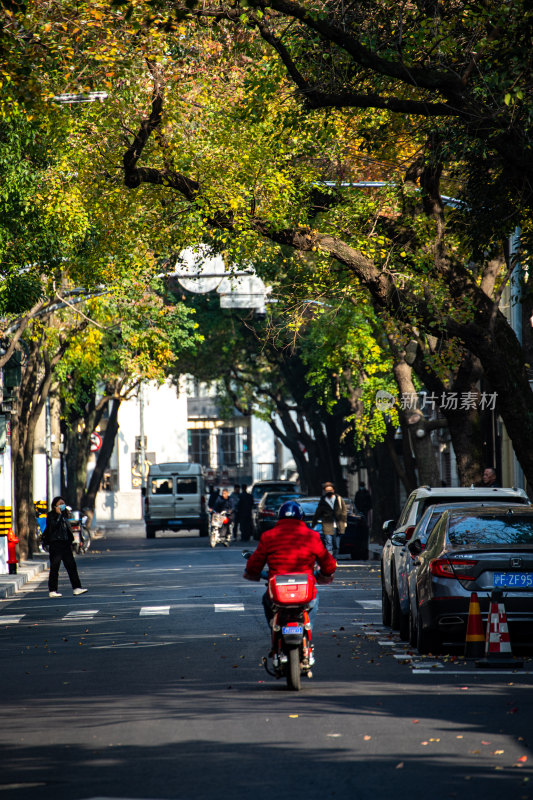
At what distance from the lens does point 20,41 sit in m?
16.6

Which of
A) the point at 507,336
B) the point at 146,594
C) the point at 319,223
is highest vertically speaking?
the point at 319,223

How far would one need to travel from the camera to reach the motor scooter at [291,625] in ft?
37.4

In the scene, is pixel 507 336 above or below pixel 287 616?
above

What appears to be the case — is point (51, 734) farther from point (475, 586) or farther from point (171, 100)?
point (171, 100)

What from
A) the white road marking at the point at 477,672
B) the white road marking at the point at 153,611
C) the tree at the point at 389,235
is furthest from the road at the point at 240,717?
the tree at the point at 389,235

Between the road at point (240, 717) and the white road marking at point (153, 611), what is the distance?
773 mm

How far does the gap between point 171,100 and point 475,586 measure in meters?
10.2

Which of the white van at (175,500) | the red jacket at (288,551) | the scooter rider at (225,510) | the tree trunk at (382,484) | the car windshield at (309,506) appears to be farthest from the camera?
the white van at (175,500)

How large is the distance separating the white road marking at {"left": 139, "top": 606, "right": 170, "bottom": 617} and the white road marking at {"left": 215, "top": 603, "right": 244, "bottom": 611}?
72 centimetres

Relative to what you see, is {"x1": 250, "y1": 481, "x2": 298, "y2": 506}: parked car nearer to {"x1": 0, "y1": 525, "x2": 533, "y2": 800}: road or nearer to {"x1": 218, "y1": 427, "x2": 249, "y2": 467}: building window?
{"x1": 0, "y1": 525, "x2": 533, "y2": 800}: road

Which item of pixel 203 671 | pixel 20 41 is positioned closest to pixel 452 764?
pixel 203 671

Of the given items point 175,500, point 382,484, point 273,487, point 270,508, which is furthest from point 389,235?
point 175,500

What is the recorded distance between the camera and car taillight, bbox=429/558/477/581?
1358 cm

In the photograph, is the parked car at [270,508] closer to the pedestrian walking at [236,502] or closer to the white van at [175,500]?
the pedestrian walking at [236,502]
